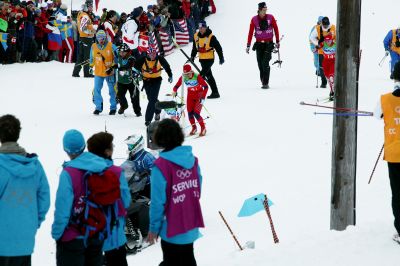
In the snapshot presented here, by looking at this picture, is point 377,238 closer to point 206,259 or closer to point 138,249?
point 206,259

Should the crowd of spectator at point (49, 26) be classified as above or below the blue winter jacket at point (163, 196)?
above

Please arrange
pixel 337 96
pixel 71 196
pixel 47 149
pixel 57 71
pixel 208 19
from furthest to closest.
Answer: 1. pixel 208 19
2. pixel 57 71
3. pixel 47 149
4. pixel 337 96
5. pixel 71 196

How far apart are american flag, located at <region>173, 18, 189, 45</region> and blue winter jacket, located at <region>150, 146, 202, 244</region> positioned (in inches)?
748

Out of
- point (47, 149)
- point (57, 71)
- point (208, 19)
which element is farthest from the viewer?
point (208, 19)

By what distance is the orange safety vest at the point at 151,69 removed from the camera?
14.5 metres

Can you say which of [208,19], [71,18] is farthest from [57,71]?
[208,19]

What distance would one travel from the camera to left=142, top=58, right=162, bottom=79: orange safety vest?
47.6 ft

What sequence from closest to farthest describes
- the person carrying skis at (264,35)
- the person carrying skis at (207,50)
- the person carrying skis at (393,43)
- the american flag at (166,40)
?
the person carrying skis at (393,43)
the person carrying skis at (207,50)
the person carrying skis at (264,35)
the american flag at (166,40)

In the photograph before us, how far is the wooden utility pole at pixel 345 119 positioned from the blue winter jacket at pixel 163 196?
206cm

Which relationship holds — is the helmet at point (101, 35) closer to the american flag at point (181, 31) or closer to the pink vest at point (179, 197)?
the american flag at point (181, 31)

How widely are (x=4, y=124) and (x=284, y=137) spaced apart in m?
8.52

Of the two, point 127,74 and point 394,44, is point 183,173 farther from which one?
point 394,44

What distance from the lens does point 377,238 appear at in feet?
23.1

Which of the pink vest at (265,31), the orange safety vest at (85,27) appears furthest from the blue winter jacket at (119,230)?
the orange safety vest at (85,27)
